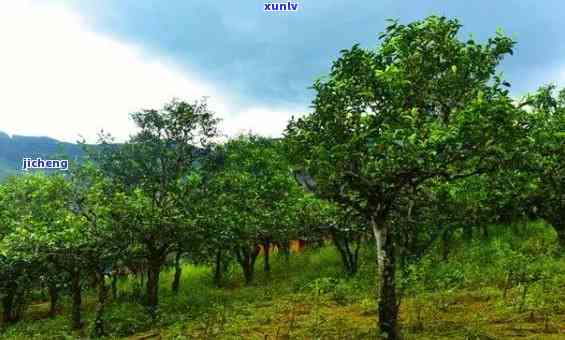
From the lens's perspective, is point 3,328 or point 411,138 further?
point 3,328

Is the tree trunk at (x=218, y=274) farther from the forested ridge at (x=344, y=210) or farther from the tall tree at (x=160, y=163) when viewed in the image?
the tall tree at (x=160, y=163)

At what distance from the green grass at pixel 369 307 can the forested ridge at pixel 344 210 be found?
0.58 ft

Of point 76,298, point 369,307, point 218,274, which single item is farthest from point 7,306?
point 369,307

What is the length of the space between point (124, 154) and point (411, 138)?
22.1 m

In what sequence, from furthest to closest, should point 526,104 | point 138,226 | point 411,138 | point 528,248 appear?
point 528,248
point 138,226
point 526,104
point 411,138

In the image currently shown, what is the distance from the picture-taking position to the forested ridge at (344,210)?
17531mm

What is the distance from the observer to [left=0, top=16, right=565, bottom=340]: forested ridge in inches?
690

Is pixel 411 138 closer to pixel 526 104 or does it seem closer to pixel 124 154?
pixel 526 104

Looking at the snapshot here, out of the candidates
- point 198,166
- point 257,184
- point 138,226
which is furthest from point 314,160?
point 257,184

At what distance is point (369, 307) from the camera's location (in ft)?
91.7

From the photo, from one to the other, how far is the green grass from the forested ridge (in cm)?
18

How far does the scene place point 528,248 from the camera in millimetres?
43000

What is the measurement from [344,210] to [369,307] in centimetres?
778

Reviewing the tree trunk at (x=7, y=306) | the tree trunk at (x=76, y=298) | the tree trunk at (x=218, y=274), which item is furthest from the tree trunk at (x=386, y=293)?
the tree trunk at (x=218, y=274)
